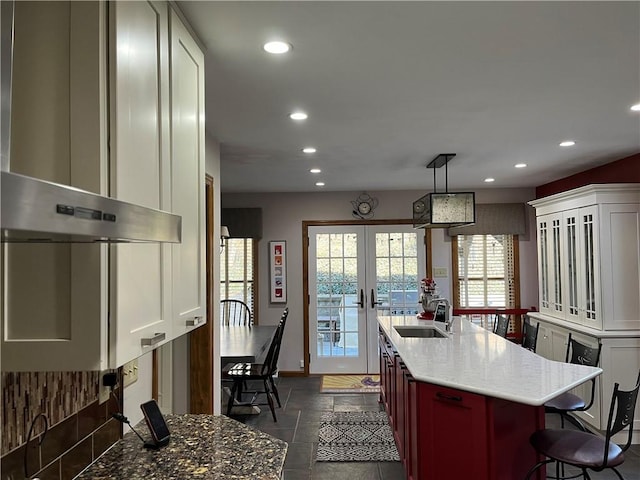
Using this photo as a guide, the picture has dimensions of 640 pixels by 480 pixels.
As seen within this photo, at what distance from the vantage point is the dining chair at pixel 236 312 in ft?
20.3

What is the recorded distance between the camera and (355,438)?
3.99 m

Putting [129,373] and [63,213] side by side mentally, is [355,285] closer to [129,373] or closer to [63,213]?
[129,373]

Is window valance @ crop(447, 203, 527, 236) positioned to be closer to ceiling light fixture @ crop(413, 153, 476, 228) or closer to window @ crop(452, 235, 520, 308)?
window @ crop(452, 235, 520, 308)

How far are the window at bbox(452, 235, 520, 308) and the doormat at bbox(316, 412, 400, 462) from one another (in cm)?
239

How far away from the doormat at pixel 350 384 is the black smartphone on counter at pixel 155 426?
3974mm

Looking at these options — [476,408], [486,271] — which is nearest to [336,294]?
[486,271]

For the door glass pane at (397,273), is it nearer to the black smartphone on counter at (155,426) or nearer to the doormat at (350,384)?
the doormat at (350,384)

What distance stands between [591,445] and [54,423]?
2.43 metres

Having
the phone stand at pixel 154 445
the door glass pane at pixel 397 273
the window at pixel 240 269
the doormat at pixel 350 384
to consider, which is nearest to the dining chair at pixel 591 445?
the phone stand at pixel 154 445

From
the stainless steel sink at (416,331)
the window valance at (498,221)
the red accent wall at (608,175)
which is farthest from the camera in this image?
the window valance at (498,221)

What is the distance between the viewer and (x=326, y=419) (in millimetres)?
4508

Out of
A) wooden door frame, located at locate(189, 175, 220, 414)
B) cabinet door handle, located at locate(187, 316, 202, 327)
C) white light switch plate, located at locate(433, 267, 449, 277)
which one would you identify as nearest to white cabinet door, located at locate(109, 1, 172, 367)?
cabinet door handle, located at locate(187, 316, 202, 327)

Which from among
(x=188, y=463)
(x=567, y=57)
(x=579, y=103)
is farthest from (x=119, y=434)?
(x=579, y=103)

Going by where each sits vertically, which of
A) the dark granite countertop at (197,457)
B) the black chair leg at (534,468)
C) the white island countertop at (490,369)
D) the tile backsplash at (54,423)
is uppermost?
the tile backsplash at (54,423)
